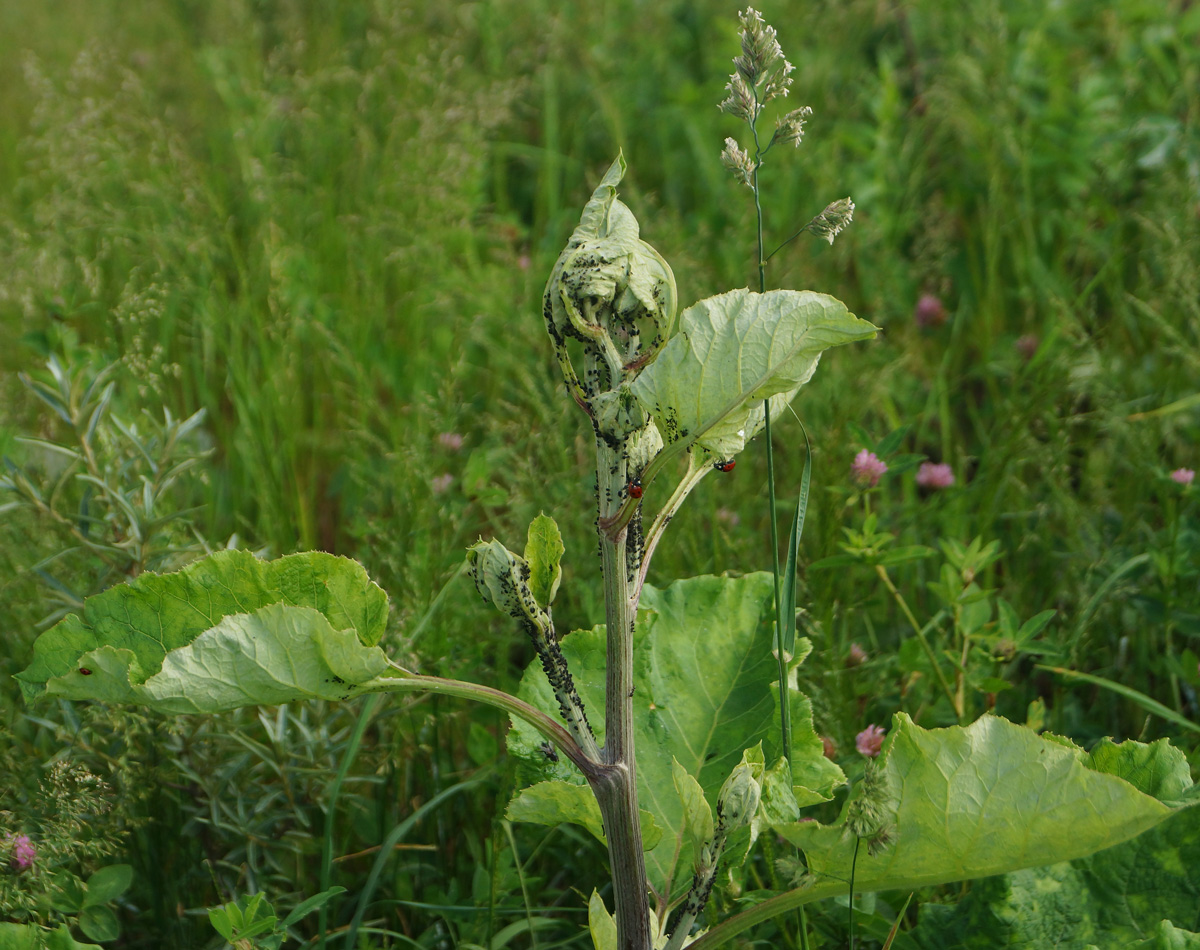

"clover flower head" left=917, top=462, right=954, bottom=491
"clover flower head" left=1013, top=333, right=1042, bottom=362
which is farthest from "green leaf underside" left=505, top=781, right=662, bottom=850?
"clover flower head" left=1013, top=333, right=1042, bottom=362

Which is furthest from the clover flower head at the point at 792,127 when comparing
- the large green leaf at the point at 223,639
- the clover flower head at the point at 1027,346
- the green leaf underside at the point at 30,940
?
the clover flower head at the point at 1027,346

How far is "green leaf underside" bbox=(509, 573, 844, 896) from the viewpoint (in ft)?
4.68

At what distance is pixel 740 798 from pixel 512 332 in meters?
1.92

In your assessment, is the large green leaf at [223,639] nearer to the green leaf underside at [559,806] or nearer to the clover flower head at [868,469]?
the green leaf underside at [559,806]

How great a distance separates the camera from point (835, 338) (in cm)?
98

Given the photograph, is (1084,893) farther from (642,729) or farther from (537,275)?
(537,275)

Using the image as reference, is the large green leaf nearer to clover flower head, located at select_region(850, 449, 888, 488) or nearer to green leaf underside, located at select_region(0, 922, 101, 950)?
green leaf underside, located at select_region(0, 922, 101, 950)

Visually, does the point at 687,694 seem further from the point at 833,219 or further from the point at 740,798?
the point at 833,219

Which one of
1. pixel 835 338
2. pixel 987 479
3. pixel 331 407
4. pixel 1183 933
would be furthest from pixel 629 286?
pixel 331 407

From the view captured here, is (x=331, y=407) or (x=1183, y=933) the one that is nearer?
(x=1183, y=933)

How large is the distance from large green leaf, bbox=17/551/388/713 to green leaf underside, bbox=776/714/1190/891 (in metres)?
0.49

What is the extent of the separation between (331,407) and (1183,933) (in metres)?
2.55

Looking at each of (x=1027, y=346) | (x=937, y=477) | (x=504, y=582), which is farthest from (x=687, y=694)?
(x=1027, y=346)

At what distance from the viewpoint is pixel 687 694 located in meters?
1.53
